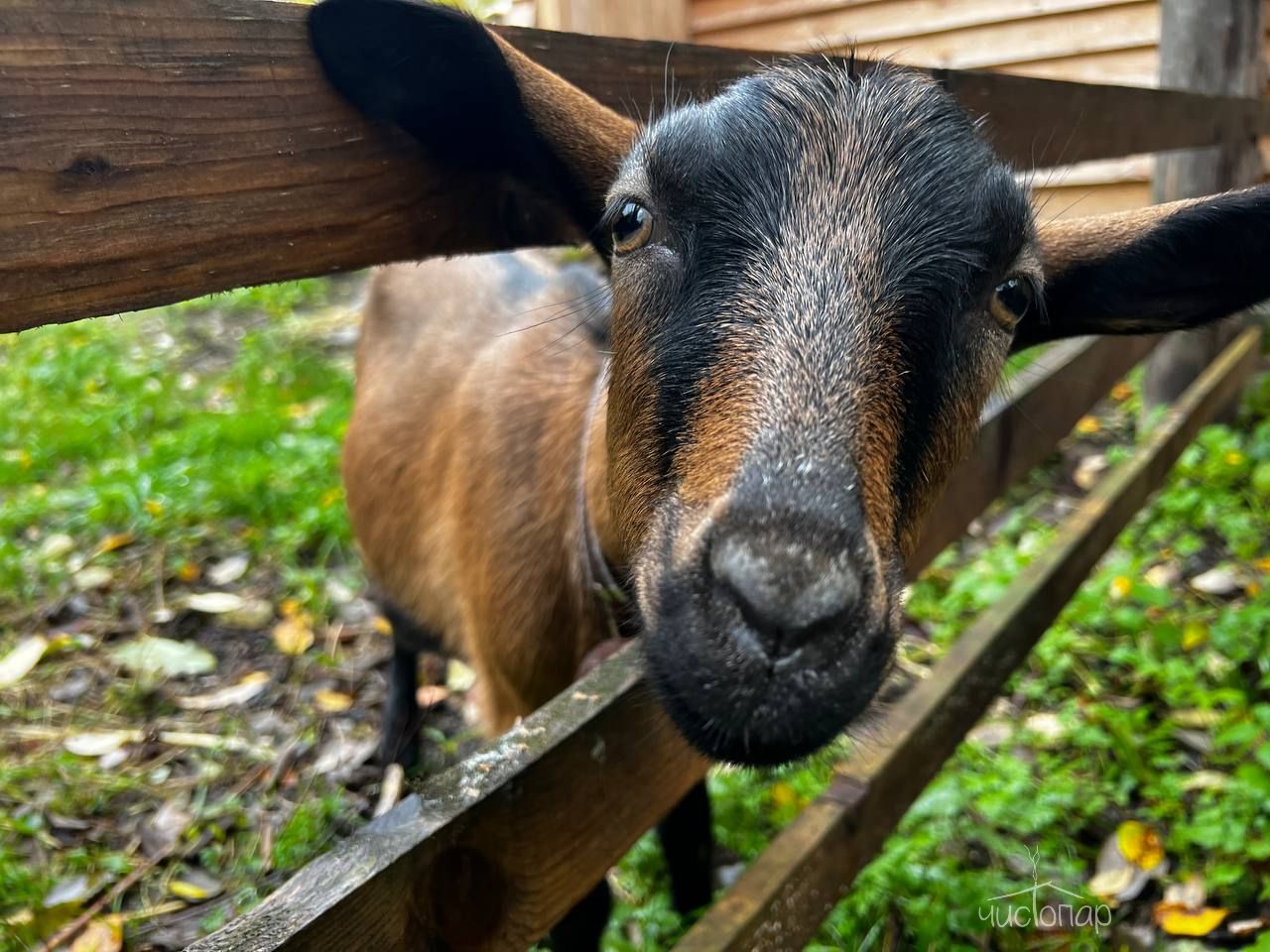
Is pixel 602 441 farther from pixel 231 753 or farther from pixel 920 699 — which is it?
pixel 231 753

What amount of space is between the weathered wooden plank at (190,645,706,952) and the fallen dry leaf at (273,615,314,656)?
8.86 ft

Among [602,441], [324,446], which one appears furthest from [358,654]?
[602,441]

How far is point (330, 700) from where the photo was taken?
3854 mm

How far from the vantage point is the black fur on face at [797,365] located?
46.6 inches

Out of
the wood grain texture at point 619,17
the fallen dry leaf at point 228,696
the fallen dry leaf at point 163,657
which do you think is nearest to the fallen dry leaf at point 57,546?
the fallen dry leaf at point 163,657

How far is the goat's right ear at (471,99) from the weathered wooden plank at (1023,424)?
1.16m

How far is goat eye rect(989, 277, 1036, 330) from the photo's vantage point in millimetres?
1756

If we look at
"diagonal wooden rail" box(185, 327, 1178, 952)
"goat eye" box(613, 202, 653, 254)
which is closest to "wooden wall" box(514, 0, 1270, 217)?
"goat eye" box(613, 202, 653, 254)

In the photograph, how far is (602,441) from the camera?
214cm

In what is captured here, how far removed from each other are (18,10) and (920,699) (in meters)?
2.22

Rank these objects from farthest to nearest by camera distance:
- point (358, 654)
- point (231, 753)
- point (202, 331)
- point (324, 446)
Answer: point (202, 331) < point (324, 446) < point (358, 654) < point (231, 753)

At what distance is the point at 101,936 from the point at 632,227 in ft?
7.52

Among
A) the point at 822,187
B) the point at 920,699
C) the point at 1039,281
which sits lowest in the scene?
the point at 920,699

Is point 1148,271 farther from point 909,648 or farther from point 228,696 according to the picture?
point 228,696
